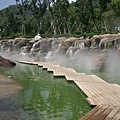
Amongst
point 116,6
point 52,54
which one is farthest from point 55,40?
point 116,6

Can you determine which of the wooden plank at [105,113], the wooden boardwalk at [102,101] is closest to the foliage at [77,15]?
the wooden boardwalk at [102,101]

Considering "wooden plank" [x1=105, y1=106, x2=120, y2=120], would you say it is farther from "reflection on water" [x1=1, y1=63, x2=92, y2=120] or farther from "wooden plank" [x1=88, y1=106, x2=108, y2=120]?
"reflection on water" [x1=1, y1=63, x2=92, y2=120]

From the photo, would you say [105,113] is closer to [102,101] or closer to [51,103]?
[102,101]

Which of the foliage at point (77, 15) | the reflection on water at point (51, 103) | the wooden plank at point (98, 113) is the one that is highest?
the foliage at point (77, 15)

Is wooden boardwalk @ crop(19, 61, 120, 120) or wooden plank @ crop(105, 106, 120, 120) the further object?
wooden boardwalk @ crop(19, 61, 120, 120)

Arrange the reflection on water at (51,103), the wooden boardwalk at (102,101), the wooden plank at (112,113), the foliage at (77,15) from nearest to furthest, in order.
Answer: the wooden plank at (112,113)
the wooden boardwalk at (102,101)
the reflection on water at (51,103)
the foliage at (77,15)

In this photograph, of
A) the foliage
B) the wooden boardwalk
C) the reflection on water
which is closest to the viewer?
the wooden boardwalk

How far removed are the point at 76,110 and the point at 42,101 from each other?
75.7 inches

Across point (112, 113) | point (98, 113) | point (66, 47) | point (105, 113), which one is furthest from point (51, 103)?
point (66, 47)

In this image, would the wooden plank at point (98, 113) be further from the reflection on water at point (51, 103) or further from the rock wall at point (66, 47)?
the rock wall at point (66, 47)

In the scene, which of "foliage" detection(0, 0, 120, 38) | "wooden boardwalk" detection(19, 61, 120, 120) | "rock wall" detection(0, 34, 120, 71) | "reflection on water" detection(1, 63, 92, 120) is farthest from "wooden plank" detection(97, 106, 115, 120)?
"foliage" detection(0, 0, 120, 38)

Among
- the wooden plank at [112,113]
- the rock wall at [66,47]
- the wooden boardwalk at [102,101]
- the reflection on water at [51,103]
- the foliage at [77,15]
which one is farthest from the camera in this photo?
the foliage at [77,15]

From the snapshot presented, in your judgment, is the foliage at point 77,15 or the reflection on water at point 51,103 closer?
the reflection on water at point 51,103

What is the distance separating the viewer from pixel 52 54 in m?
40.8
